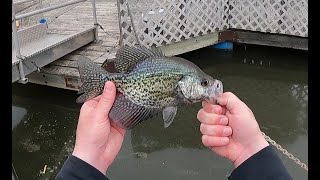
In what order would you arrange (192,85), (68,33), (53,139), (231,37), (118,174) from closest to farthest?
(192,85)
(118,174)
(53,139)
(68,33)
(231,37)

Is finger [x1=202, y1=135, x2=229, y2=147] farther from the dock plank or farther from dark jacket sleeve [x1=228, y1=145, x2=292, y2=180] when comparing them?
the dock plank

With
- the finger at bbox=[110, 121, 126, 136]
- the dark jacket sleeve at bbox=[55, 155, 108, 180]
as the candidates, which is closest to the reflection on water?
the finger at bbox=[110, 121, 126, 136]

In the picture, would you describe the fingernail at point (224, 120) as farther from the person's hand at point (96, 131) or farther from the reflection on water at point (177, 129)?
the reflection on water at point (177, 129)

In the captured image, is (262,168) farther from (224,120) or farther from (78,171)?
(78,171)

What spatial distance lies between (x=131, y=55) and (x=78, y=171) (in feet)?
1.97

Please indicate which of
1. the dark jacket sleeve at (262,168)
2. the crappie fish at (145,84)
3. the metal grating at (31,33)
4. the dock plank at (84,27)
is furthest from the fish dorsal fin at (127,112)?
the metal grating at (31,33)

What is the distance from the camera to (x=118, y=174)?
503 cm

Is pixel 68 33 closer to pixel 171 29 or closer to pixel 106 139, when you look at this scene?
pixel 171 29

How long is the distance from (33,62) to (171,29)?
2.88 metres

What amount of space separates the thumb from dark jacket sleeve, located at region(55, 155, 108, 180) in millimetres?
256

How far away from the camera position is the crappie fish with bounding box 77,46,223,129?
1.78 meters

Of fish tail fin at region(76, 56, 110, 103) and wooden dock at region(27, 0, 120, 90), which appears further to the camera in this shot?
wooden dock at region(27, 0, 120, 90)

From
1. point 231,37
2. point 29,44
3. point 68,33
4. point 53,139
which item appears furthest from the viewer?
point 231,37

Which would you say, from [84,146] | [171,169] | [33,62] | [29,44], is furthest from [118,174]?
[84,146]
